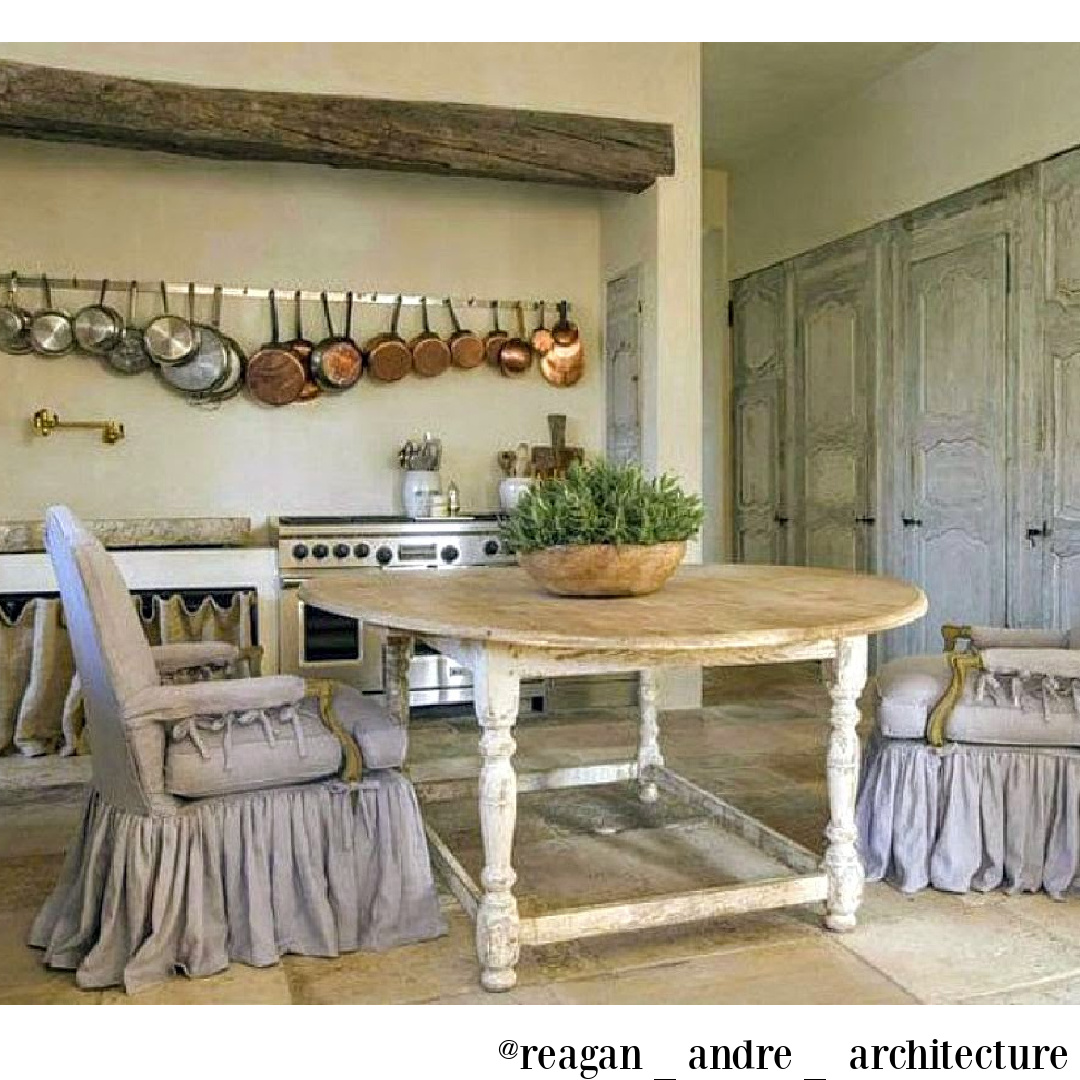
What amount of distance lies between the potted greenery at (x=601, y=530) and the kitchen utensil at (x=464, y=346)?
2.71m

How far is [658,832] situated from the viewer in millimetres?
3070

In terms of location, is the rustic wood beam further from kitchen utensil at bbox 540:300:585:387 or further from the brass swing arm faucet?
the brass swing arm faucet

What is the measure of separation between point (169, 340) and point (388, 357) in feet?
3.08

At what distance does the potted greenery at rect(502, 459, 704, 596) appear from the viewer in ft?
7.52

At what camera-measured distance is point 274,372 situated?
4.72m

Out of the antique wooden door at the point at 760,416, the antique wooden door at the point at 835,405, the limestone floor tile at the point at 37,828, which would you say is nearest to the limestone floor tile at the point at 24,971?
the limestone floor tile at the point at 37,828

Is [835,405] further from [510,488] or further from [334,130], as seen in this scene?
[334,130]

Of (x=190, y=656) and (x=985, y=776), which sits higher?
(x=190, y=656)

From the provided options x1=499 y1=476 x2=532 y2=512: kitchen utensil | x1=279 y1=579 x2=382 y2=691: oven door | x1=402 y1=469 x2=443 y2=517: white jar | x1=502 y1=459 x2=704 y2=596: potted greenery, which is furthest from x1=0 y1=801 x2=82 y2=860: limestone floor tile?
x1=499 y1=476 x2=532 y2=512: kitchen utensil

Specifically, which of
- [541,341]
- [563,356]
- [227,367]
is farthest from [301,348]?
[563,356]

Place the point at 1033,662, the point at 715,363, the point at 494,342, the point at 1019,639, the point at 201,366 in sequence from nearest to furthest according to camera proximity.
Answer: the point at 1033,662 → the point at 1019,639 → the point at 201,366 → the point at 494,342 → the point at 715,363

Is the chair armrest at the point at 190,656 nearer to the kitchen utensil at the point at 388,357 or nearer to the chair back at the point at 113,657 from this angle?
the chair back at the point at 113,657

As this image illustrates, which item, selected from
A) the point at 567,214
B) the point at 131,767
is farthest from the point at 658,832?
the point at 567,214

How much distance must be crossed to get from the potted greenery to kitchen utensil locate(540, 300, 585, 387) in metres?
2.78
